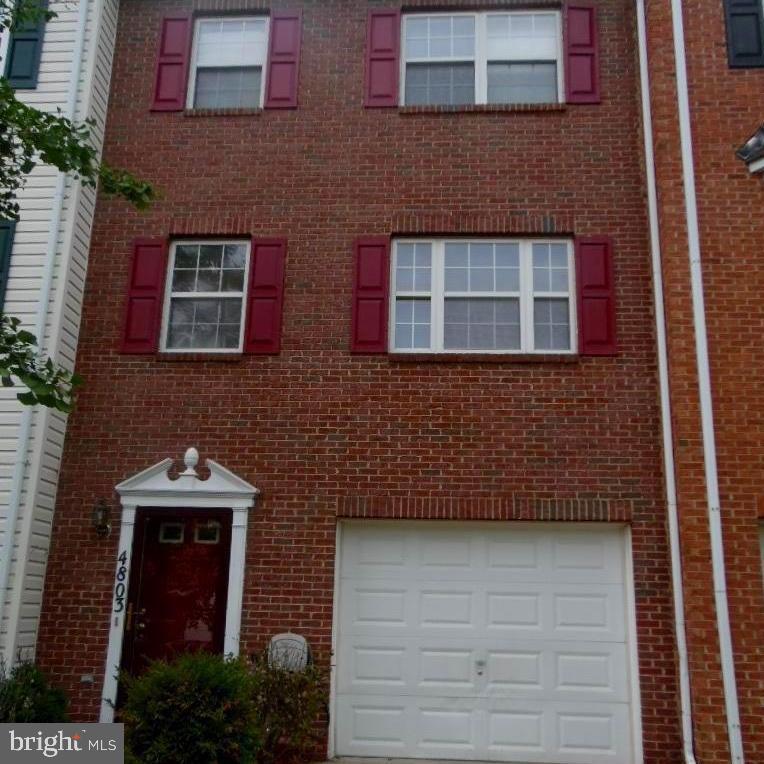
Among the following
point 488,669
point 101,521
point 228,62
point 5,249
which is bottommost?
point 488,669

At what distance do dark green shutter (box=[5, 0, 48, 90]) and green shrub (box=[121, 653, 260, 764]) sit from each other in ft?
22.7

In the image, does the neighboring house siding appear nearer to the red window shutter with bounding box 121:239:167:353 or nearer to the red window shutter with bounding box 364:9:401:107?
the red window shutter with bounding box 121:239:167:353

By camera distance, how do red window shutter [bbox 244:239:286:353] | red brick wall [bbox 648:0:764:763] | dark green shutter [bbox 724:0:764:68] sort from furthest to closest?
1. red window shutter [bbox 244:239:286:353]
2. dark green shutter [bbox 724:0:764:68]
3. red brick wall [bbox 648:0:764:763]

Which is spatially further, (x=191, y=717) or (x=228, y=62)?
(x=228, y=62)

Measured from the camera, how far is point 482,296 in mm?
8828

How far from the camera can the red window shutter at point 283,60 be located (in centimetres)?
951

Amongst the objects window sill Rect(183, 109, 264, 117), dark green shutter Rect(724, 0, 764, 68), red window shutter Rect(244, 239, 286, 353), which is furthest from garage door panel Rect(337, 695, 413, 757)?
dark green shutter Rect(724, 0, 764, 68)

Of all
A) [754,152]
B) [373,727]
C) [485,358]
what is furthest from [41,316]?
[754,152]

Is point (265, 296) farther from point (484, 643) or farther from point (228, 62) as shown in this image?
point (484, 643)

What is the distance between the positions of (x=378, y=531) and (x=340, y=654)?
4.24 ft

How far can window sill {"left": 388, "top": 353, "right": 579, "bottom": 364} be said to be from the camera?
27.7ft

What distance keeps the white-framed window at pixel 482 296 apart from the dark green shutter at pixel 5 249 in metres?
4.22

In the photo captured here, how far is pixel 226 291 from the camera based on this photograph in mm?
9094

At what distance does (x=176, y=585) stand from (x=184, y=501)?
0.87 m
